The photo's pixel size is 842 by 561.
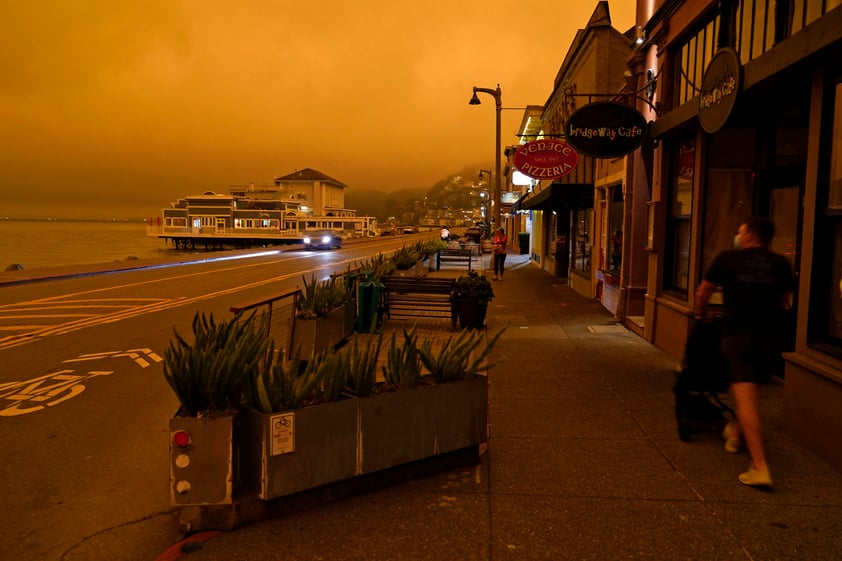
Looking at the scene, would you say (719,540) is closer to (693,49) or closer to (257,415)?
(257,415)

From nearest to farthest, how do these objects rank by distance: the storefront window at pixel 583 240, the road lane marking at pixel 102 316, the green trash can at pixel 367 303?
the road lane marking at pixel 102 316 → the green trash can at pixel 367 303 → the storefront window at pixel 583 240

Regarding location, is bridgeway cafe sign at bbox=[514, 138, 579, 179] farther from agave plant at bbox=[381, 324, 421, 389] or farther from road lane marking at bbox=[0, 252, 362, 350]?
agave plant at bbox=[381, 324, 421, 389]

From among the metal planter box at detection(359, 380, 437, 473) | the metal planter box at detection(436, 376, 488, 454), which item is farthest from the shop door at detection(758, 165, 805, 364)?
the metal planter box at detection(359, 380, 437, 473)

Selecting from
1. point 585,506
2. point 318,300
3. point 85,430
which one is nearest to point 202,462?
point 585,506

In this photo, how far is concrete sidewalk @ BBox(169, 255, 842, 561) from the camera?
366 cm

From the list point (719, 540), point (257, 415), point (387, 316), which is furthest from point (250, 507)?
point (387, 316)

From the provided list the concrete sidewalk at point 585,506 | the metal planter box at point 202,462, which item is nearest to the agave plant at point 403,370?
the concrete sidewalk at point 585,506

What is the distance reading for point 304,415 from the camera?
400 centimetres

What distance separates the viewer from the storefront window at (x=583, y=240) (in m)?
18.3

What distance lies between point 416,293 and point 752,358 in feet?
26.1

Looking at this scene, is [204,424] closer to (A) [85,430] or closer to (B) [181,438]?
(B) [181,438]

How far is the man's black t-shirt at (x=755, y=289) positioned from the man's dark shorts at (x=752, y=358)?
0.07m

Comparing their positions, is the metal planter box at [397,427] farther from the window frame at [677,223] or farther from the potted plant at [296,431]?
the window frame at [677,223]

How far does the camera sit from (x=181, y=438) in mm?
3832
